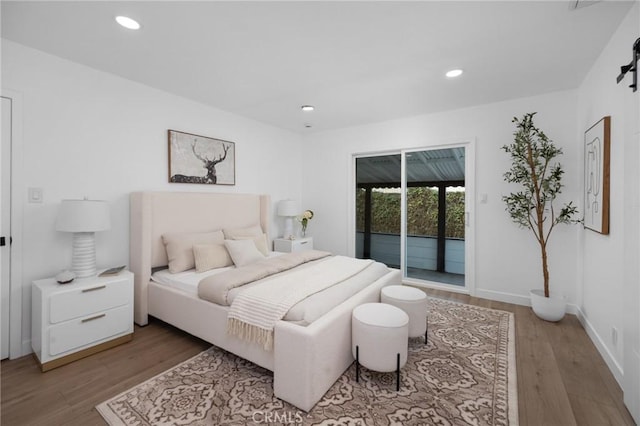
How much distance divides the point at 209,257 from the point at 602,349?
356 cm

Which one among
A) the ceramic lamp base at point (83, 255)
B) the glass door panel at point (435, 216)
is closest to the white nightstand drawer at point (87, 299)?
the ceramic lamp base at point (83, 255)

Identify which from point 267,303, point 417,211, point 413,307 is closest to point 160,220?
point 267,303

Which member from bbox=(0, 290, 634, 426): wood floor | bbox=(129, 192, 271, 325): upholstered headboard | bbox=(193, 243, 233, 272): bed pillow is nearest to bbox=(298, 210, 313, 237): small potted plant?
bbox=(129, 192, 271, 325): upholstered headboard

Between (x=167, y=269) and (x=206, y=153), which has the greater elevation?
(x=206, y=153)

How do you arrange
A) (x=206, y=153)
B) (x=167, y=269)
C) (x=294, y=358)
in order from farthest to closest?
(x=206, y=153)
(x=167, y=269)
(x=294, y=358)

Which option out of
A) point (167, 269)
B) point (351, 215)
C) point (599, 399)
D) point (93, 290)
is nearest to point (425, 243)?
point (351, 215)

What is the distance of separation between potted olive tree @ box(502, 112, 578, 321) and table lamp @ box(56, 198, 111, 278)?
162 inches

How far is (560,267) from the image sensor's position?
10.7 ft

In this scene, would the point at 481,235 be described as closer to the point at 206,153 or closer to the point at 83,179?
the point at 206,153

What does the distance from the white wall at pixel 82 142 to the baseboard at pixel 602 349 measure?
13.7 feet

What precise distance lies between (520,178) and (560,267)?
114 centimetres

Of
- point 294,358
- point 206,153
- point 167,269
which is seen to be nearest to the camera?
point 294,358

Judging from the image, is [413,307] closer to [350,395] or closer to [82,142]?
[350,395]

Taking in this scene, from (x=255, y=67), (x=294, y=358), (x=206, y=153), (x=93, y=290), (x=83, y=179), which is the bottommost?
(x=294, y=358)
